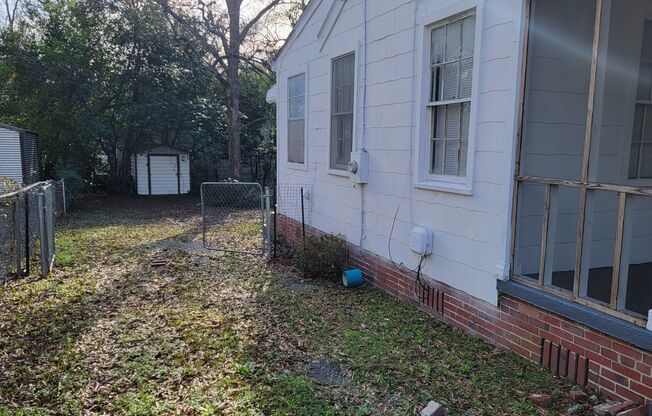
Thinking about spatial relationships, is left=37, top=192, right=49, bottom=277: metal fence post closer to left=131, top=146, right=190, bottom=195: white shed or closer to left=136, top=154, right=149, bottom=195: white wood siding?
left=131, top=146, right=190, bottom=195: white shed

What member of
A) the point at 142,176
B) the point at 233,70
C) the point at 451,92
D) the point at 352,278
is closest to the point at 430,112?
the point at 451,92

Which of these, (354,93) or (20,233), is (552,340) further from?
(20,233)

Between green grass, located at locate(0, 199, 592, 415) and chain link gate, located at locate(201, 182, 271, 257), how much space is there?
1.71 meters

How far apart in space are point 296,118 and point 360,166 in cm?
286

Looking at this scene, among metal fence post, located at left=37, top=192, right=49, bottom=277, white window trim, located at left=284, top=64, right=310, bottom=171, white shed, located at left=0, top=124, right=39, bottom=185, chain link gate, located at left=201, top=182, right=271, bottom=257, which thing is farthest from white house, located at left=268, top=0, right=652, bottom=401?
white shed, located at left=0, top=124, right=39, bottom=185

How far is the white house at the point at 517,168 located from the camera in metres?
3.31

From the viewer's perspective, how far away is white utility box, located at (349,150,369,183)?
19.2ft

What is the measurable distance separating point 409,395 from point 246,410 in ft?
3.62

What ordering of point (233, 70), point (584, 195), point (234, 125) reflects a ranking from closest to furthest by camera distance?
1. point (584, 195)
2. point (233, 70)
3. point (234, 125)

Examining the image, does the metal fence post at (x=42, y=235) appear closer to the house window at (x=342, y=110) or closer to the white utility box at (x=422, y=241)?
the house window at (x=342, y=110)

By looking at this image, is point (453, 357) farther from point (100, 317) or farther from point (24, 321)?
point (24, 321)

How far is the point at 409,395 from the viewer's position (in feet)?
10.8

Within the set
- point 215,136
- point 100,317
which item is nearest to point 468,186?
point 100,317

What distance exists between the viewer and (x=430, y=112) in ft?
15.7
